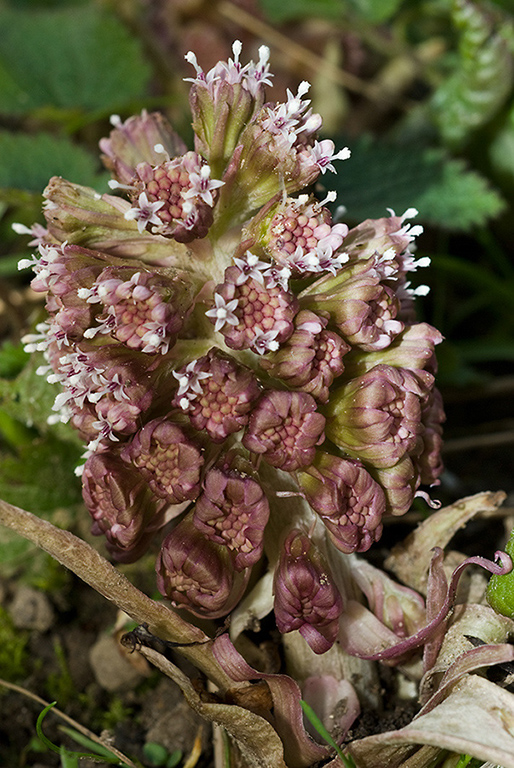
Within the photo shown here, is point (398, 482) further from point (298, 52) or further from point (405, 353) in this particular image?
point (298, 52)

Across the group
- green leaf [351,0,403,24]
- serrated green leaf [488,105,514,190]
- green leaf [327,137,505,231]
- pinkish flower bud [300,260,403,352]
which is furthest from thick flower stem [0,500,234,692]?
green leaf [351,0,403,24]

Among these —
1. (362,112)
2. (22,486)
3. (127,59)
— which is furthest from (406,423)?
(362,112)

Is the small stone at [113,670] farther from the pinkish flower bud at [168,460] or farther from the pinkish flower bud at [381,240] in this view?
the pinkish flower bud at [381,240]

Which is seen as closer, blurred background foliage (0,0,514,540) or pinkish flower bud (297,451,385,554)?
pinkish flower bud (297,451,385,554)

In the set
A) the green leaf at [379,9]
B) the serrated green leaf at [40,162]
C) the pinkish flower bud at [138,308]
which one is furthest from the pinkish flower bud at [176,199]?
the green leaf at [379,9]

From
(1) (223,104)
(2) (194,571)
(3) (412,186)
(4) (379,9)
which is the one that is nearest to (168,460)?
(2) (194,571)

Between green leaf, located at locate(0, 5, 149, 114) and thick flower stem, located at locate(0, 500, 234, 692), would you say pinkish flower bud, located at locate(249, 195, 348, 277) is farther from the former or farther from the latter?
green leaf, located at locate(0, 5, 149, 114)

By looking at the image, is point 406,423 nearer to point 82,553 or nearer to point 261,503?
point 261,503
